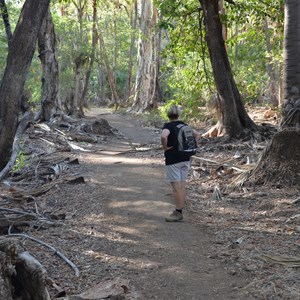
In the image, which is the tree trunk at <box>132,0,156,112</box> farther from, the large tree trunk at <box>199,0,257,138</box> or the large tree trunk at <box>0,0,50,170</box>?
the large tree trunk at <box>0,0,50,170</box>

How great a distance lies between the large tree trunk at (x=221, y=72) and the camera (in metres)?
15.0

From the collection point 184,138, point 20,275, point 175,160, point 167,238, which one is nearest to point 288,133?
point 184,138

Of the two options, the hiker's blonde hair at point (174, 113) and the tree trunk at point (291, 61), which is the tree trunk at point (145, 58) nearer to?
the tree trunk at point (291, 61)

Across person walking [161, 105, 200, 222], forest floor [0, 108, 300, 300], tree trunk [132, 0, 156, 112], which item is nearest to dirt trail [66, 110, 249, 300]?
forest floor [0, 108, 300, 300]

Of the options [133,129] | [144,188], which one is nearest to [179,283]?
[144,188]

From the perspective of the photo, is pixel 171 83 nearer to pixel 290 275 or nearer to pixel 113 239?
pixel 113 239

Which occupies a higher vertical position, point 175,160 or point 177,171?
point 175,160

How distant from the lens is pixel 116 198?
9180 mm

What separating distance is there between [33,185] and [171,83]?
1110cm

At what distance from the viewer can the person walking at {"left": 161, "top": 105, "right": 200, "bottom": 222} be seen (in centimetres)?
760

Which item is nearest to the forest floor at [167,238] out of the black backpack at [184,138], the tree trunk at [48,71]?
the black backpack at [184,138]

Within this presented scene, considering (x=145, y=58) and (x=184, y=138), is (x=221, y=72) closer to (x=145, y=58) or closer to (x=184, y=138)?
(x=184, y=138)

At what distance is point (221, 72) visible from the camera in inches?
589

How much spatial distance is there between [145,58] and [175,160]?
102 ft
